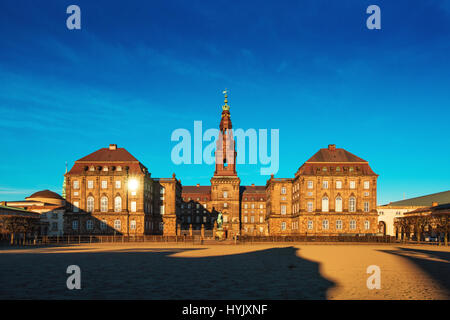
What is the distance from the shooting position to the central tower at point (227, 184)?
125 meters

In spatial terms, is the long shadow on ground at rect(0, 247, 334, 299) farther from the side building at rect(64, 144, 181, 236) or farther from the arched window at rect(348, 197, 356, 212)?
the arched window at rect(348, 197, 356, 212)

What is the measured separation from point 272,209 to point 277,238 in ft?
124

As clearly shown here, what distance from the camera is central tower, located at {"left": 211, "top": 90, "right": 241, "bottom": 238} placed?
12506cm

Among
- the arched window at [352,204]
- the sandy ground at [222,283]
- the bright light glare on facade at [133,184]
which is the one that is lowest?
the sandy ground at [222,283]

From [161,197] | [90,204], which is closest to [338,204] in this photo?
[161,197]

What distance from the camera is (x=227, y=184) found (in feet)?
413

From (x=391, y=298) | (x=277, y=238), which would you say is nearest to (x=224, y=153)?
(x=277, y=238)

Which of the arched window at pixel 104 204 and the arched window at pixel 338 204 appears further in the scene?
the arched window at pixel 338 204

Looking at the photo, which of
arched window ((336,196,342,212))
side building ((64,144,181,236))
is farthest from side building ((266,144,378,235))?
side building ((64,144,181,236))

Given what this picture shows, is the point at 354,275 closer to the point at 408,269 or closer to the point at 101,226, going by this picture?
the point at 408,269

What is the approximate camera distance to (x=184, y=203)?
468ft

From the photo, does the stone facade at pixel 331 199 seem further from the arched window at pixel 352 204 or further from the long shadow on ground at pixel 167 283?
the long shadow on ground at pixel 167 283

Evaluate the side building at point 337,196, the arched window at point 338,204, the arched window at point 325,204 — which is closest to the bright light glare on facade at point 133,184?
the side building at point 337,196

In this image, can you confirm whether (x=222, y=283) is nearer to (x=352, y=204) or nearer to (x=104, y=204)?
(x=104, y=204)
